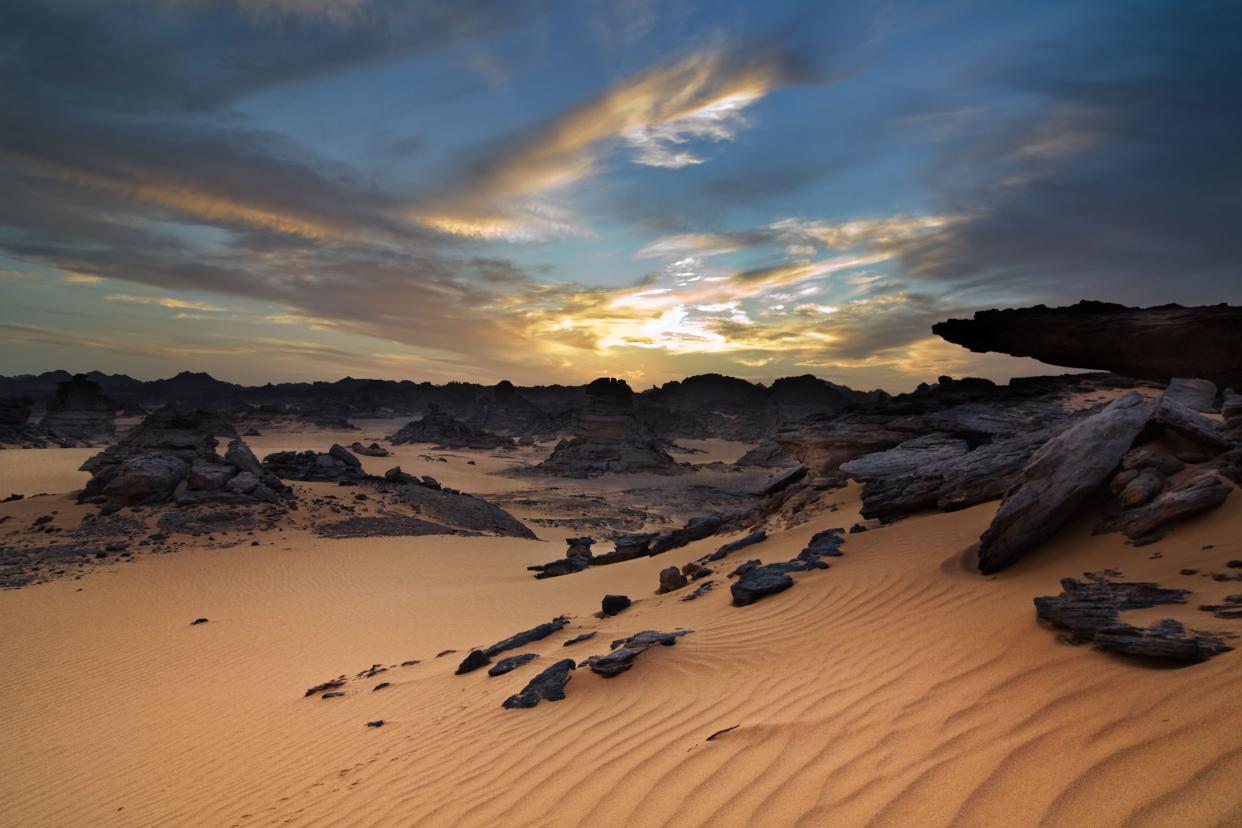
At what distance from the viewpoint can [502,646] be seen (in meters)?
7.51

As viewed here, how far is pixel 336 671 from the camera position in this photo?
8680 millimetres

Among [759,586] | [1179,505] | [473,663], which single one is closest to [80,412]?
[473,663]

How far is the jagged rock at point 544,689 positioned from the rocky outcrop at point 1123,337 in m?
8.12

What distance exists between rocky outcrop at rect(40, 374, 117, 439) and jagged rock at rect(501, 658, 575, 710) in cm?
5323

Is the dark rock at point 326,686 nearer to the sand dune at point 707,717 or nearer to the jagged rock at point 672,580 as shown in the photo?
the sand dune at point 707,717

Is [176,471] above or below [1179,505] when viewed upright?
below

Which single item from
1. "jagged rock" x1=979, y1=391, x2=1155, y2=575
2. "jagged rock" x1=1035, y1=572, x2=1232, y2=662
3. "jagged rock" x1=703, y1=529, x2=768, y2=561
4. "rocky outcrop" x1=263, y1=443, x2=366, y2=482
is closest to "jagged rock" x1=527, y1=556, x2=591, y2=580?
"jagged rock" x1=703, y1=529, x2=768, y2=561

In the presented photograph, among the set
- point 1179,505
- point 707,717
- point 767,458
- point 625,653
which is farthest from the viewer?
point 767,458

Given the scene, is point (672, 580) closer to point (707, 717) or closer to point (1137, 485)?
point (707, 717)

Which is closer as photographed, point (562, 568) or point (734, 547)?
point (734, 547)

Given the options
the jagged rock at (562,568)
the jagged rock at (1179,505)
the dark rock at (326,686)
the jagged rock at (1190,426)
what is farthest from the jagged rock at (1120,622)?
the jagged rock at (562,568)

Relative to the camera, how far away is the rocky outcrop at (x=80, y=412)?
147 feet

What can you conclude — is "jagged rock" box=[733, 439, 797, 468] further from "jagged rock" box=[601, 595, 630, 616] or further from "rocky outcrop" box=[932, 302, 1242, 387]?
"jagged rock" box=[601, 595, 630, 616]

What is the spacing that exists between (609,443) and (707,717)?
137 ft
